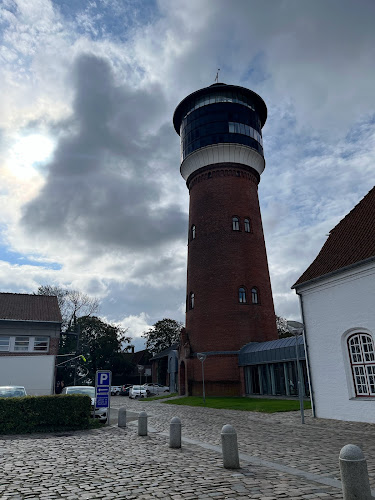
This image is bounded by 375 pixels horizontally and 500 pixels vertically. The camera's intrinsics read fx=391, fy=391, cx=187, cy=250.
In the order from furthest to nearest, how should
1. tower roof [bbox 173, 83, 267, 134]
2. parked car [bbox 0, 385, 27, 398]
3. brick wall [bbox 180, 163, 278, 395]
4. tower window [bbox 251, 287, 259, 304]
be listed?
tower roof [bbox 173, 83, 267, 134] < tower window [bbox 251, 287, 259, 304] < brick wall [bbox 180, 163, 278, 395] < parked car [bbox 0, 385, 27, 398]

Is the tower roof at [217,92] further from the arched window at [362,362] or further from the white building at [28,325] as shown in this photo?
the arched window at [362,362]

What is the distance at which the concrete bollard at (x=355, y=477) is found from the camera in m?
5.07

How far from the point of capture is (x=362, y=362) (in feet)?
49.7

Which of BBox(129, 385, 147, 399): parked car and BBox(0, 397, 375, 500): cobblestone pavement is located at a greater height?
BBox(129, 385, 147, 399): parked car

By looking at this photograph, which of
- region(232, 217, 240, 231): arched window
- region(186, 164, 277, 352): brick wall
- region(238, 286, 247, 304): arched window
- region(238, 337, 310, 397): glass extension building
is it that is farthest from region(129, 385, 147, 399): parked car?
region(232, 217, 240, 231): arched window

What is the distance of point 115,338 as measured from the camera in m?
59.5

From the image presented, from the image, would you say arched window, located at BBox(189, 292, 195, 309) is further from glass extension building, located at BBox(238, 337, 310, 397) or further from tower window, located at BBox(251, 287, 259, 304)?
glass extension building, located at BBox(238, 337, 310, 397)

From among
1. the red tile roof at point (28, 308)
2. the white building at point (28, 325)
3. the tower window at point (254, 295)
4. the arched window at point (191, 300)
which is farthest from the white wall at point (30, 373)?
the tower window at point (254, 295)

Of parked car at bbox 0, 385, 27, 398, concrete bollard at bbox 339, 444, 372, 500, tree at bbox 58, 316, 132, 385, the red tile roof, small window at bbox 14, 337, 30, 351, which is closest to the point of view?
concrete bollard at bbox 339, 444, 372, 500

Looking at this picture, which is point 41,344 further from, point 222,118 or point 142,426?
point 222,118

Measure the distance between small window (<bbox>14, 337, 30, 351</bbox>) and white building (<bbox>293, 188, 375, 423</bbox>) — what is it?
25.4 metres

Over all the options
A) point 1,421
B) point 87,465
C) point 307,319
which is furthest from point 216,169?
point 87,465

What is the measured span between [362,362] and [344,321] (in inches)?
65.2

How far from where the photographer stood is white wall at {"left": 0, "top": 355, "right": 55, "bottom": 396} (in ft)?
84.7
